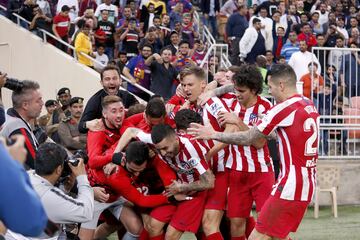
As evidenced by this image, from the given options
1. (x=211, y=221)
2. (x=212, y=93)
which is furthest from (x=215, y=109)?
(x=211, y=221)

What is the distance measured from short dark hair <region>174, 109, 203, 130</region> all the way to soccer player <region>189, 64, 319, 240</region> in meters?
0.69

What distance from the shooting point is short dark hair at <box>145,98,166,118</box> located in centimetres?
903

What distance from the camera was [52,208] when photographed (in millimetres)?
7090

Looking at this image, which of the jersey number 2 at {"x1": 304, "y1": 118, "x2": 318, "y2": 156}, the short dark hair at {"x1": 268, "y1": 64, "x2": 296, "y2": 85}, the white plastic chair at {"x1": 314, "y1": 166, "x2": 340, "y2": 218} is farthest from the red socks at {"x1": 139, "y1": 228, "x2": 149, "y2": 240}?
the white plastic chair at {"x1": 314, "y1": 166, "x2": 340, "y2": 218}

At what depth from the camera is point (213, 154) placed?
30.1 feet

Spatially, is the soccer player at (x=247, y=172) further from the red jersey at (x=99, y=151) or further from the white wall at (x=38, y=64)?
the white wall at (x=38, y=64)

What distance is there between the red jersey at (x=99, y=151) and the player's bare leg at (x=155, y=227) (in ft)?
2.16

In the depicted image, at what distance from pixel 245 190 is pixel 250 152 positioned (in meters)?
0.39

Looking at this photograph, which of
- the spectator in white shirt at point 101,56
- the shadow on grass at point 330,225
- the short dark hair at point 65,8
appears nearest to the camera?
the shadow on grass at point 330,225

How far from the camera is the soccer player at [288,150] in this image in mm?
8109

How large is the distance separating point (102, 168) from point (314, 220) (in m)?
4.91

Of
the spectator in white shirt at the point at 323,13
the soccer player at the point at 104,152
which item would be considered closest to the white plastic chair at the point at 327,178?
the soccer player at the point at 104,152

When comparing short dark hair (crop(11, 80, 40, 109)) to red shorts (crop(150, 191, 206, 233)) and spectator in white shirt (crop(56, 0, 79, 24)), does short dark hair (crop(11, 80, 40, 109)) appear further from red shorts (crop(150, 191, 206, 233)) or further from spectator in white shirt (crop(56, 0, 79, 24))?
spectator in white shirt (crop(56, 0, 79, 24))

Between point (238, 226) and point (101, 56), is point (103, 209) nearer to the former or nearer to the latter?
point (238, 226)
